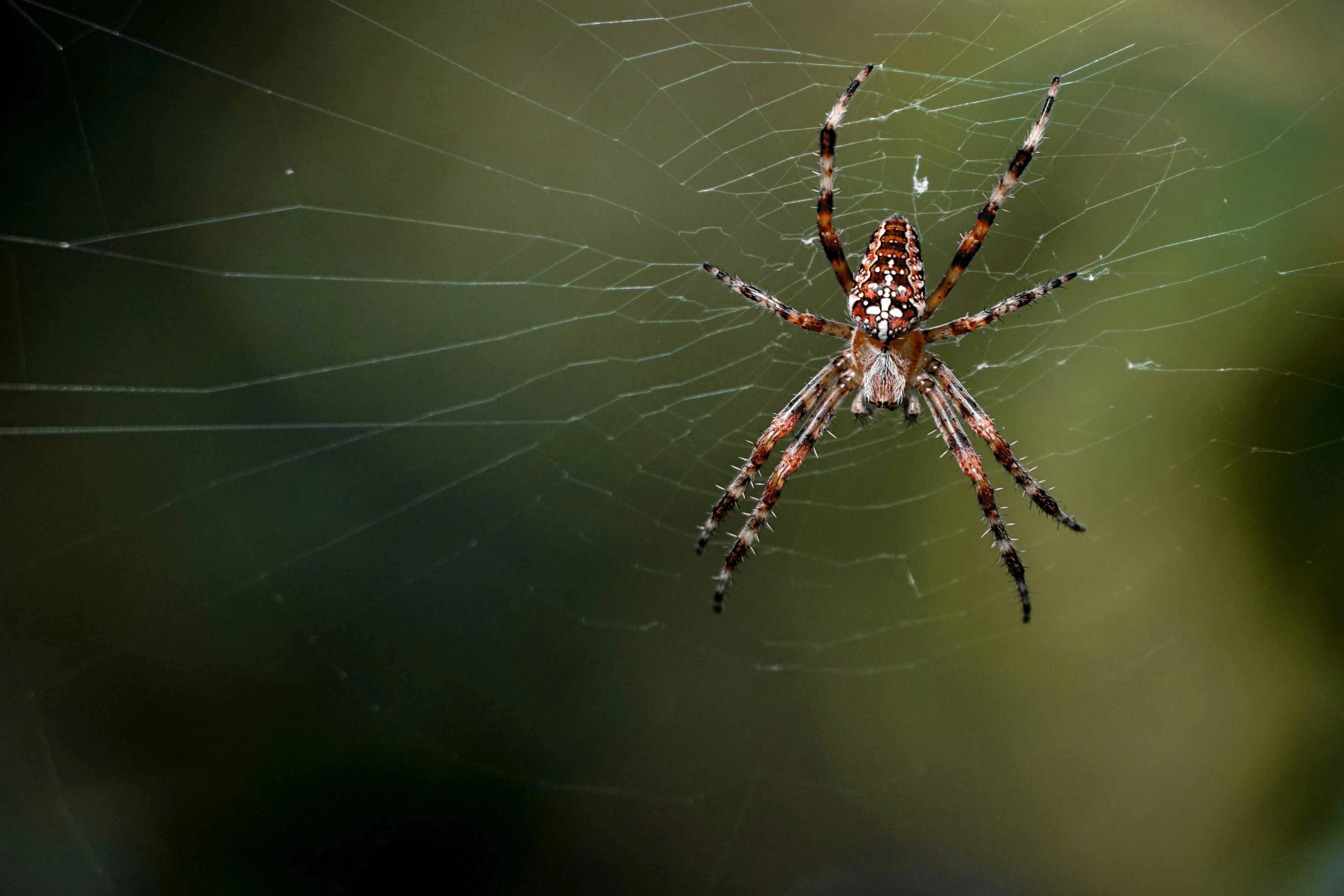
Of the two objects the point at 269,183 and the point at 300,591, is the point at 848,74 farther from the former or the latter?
the point at 300,591

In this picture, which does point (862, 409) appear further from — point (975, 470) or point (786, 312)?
point (786, 312)

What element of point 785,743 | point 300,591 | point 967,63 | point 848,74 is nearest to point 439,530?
point 300,591

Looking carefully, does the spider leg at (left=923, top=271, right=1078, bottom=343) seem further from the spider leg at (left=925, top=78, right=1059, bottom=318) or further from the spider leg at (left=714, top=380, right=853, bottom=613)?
the spider leg at (left=714, top=380, right=853, bottom=613)

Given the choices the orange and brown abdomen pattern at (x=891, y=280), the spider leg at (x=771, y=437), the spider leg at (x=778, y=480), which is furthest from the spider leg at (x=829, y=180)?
the spider leg at (x=778, y=480)

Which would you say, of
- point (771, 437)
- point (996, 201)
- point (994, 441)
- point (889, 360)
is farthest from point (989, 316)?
point (771, 437)

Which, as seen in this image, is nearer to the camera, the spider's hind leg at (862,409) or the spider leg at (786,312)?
the spider leg at (786,312)

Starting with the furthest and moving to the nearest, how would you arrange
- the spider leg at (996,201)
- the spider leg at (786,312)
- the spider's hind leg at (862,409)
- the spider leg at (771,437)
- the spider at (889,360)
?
the spider's hind leg at (862,409), the spider leg at (771,437), the spider leg at (786,312), the spider at (889,360), the spider leg at (996,201)

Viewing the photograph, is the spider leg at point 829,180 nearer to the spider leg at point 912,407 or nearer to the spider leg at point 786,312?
the spider leg at point 786,312
